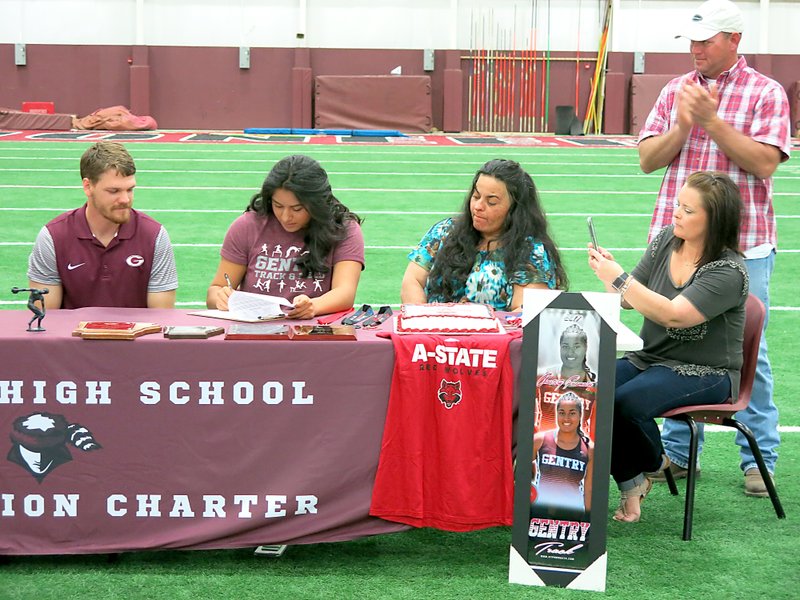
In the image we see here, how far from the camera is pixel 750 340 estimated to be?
4.09m

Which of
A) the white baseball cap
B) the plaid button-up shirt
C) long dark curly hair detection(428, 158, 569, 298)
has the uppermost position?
the white baseball cap

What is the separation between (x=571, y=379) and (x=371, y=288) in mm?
4573

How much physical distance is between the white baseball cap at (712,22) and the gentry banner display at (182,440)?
181cm

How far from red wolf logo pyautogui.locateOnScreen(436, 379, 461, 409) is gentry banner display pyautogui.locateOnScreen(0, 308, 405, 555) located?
0.58ft

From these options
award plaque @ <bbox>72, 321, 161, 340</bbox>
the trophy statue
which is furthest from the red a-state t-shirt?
the trophy statue

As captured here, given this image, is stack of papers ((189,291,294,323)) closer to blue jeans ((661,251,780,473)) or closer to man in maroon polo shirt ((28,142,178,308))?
man in maroon polo shirt ((28,142,178,308))

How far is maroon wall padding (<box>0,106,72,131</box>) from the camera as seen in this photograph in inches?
843

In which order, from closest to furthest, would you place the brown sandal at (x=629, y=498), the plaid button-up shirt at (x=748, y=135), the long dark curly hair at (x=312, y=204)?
the brown sandal at (x=629, y=498), the plaid button-up shirt at (x=748, y=135), the long dark curly hair at (x=312, y=204)

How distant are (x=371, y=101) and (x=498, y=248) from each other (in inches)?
730

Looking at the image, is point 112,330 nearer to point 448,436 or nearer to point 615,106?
point 448,436

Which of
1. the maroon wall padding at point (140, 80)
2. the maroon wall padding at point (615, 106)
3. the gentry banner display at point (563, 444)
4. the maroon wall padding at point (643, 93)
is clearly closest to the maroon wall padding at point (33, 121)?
the maroon wall padding at point (140, 80)

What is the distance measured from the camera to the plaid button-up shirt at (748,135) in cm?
438

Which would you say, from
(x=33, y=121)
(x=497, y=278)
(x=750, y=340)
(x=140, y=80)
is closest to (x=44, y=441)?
(x=497, y=278)

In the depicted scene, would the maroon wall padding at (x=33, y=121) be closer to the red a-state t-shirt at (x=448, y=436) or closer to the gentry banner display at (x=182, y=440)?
the gentry banner display at (x=182, y=440)
